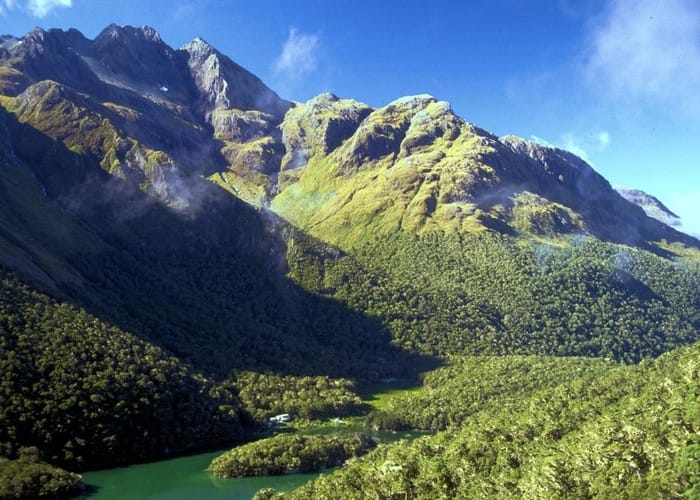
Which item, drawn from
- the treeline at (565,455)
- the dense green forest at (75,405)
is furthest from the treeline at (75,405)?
the treeline at (565,455)

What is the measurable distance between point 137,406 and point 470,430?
99919 mm

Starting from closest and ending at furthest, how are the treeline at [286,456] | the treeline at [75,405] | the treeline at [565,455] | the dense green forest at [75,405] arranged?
the treeline at [565,455]
the dense green forest at [75,405]
the treeline at [75,405]
the treeline at [286,456]

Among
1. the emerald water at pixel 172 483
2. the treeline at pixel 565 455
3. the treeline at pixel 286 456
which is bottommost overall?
the emerald water at pixel 172 483

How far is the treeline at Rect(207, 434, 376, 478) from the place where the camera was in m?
Result: 173

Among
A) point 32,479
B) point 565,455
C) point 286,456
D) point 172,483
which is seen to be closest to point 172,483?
point 172,483

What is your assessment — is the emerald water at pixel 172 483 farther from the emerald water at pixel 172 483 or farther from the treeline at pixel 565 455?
the treeline at pixel 565 455

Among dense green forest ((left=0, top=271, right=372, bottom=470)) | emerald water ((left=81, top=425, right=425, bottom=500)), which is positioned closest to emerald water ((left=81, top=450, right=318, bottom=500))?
emerald water ((left=81, top=425, right=425, bottom=500))

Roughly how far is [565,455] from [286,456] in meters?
92.1

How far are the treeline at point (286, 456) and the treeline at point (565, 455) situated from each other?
33356 millimetres

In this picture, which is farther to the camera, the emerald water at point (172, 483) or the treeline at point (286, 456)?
the treeline at point (286, 456)

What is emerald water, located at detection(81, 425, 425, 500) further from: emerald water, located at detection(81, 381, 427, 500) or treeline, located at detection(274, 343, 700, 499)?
treeline, located at detection(274, 343, 700, 499)

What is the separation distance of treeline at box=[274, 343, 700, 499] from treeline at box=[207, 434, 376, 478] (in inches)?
1313

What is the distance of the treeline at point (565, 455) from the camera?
302 ft

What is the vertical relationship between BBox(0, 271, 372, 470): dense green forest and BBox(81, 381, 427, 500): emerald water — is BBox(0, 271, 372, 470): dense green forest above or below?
above
